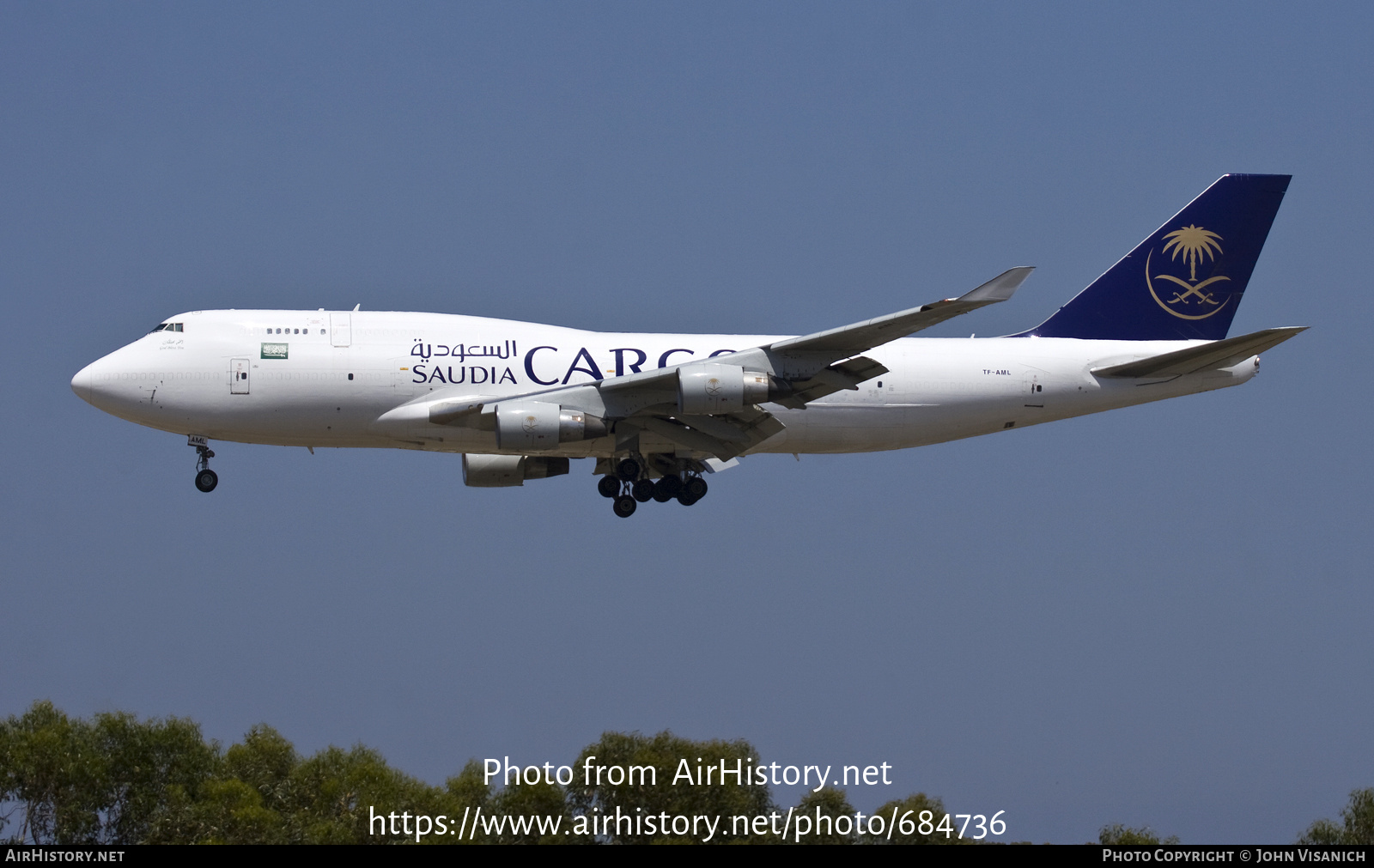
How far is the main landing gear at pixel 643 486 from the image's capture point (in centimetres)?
4128

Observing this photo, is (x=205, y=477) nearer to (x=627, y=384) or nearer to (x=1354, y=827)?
(x=627, y=384)

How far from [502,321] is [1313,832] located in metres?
29.7

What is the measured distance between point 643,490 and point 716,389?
17.1 ft

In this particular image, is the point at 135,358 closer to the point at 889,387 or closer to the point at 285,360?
the point at 285,360

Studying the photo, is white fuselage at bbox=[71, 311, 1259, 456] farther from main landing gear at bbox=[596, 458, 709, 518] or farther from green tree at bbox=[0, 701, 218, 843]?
green tree at bbox=[0, 701, 218, 843]

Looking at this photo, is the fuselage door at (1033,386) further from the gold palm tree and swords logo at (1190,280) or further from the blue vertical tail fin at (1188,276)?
the gold palm tree and swords logo at (1190,280)

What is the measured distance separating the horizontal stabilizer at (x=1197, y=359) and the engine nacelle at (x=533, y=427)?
1330cm

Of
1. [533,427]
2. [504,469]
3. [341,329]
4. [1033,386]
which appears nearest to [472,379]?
[533,427]

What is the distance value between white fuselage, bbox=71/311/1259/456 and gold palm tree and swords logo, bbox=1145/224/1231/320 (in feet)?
6.18

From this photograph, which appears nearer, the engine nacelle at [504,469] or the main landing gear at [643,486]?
the main landing gear at [643,486]

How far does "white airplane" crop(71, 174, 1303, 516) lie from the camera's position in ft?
126

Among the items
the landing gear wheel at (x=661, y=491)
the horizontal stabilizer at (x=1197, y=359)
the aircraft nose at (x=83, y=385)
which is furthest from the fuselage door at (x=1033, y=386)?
the aircraft nose at (x=83, y=385)

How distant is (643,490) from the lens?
41.7m

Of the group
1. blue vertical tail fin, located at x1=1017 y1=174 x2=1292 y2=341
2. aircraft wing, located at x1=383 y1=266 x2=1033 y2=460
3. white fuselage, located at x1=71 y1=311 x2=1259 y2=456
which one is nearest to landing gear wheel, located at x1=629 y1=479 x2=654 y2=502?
white fuselage, located at x1=71 y1=311 x2=1259 y2=456
